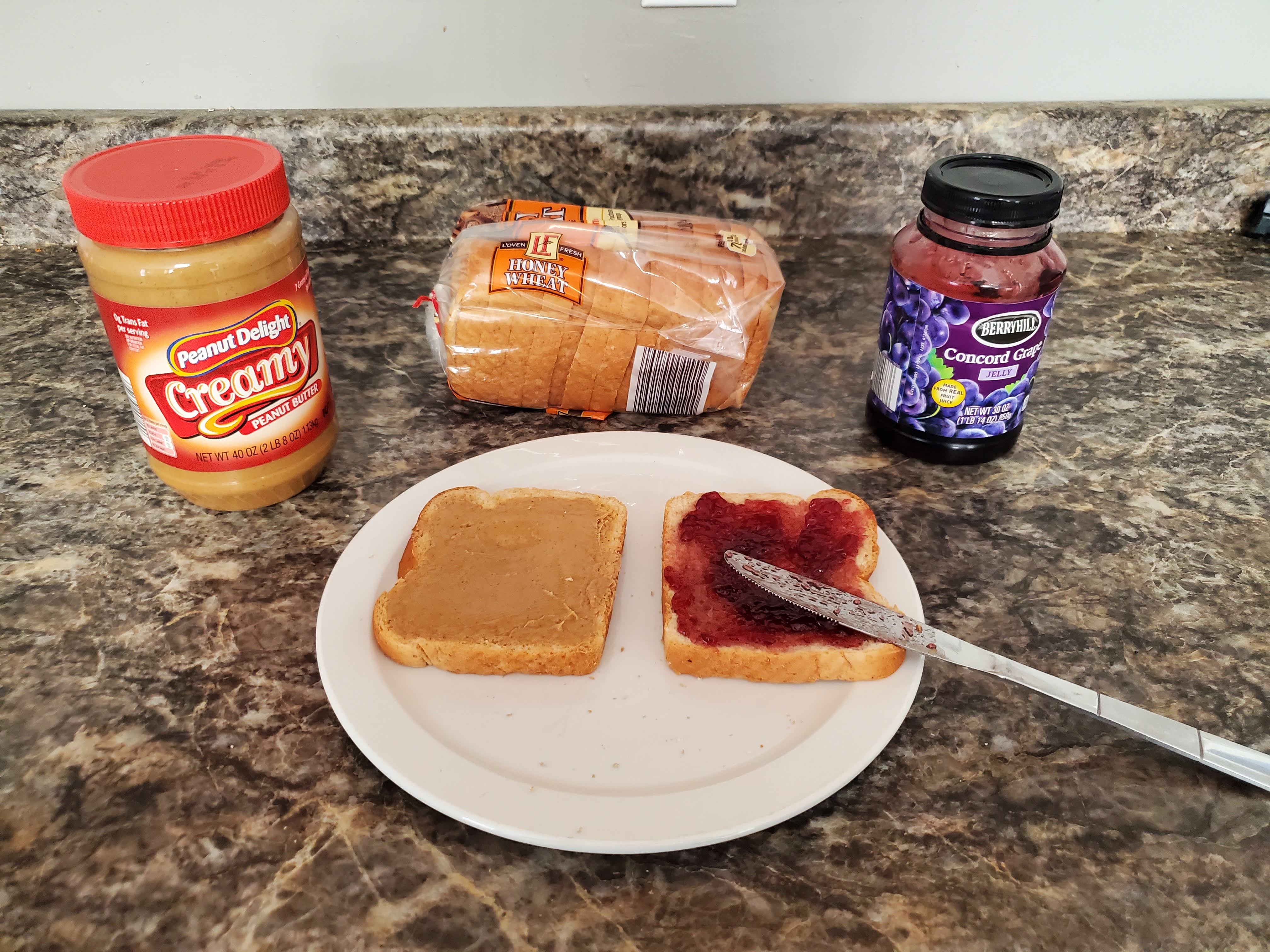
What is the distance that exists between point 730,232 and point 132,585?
923mm

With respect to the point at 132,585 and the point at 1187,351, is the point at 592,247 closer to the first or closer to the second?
the point at 132,585

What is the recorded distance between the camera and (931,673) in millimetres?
908

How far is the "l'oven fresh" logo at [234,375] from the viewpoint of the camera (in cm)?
95

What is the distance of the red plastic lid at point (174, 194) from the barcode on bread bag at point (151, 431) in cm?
18

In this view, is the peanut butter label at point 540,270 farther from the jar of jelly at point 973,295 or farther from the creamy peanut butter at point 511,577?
the jar of jelly at point 973,295

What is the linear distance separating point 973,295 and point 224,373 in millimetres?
870

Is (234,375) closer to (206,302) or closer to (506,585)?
(206,302)

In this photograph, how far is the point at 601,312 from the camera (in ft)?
4.00

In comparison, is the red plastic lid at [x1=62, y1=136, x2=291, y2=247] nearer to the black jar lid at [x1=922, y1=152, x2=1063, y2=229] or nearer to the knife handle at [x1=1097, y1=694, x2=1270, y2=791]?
the black jar lid at [x1=922, y1=152, x2=1063, y2=229]

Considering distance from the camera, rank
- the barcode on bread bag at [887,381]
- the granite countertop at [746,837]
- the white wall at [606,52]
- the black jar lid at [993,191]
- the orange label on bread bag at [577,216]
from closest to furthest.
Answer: the granite countertop at [746,837]
the black jar lid at [993,191]
the barcode on bread bag at [887,381]
the orange label on bread bag at [577,216]
the white wall at [606,52]

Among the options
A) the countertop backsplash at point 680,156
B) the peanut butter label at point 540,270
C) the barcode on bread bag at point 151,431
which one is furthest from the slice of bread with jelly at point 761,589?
the countertop backsplash at point 680,156

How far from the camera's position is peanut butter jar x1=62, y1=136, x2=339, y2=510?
889mm

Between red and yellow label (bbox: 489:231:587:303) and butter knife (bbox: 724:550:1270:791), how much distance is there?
0.47m

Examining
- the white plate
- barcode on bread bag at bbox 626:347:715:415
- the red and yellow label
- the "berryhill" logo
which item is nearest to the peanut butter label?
the red and yellow label
